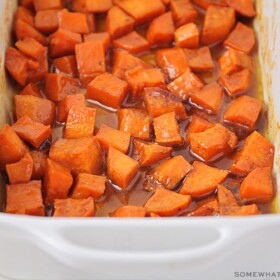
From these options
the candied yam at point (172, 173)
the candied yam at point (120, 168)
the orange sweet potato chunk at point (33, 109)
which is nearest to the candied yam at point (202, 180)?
the candied yam at point (172, 173)

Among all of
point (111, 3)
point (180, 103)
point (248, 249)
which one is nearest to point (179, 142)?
point (180, 103)

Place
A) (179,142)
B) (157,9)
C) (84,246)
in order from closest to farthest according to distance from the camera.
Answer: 1. (84,246)
2. (179,142)
3. (157,9)

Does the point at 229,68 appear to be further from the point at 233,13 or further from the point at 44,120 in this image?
the point at 44,120

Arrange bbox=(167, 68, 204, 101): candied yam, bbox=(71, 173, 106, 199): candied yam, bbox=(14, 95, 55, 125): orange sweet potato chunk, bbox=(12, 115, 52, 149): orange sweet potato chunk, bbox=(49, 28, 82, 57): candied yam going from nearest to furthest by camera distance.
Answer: bbox=(71, 173, 106, 199): candied yam
bbox=(12, 115, 52, 149): orange sweet potato chunk
bbox=(14, 95, 55, 125): orange sweet potato chunk
bbox=(167, 68, 204, 101): candied yam
bbox=(49, 28, 82, 57): candied yam

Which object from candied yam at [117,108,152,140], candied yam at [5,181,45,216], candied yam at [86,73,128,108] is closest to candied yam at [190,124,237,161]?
candied yam at [117,108,152,140]

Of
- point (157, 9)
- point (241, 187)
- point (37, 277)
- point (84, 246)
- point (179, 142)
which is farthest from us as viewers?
point (157, 9)

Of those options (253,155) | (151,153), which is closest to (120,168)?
(151,153)

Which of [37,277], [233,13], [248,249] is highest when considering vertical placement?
[233,13]

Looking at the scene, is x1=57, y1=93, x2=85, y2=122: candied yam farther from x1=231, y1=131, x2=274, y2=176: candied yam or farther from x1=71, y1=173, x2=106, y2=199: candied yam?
x1=231, y1=131, x2=274, y2=176: candied yam
